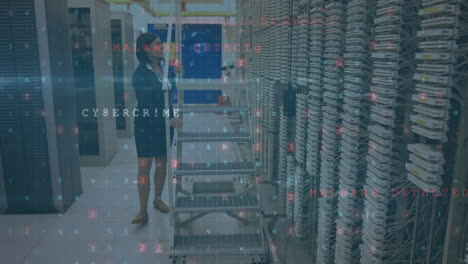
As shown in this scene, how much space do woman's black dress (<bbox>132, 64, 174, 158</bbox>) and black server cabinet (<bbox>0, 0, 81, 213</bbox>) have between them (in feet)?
2.32

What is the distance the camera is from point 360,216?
1631mm

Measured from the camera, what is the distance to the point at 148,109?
2844 mm

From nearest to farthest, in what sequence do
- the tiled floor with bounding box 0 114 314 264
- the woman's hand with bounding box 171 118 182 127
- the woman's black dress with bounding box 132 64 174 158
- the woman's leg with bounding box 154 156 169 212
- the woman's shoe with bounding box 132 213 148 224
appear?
the tiled floor with bounding box 0 114 314 264
the woman's hand with bounding box 171 118 182 127
the woman's black dress with bounding box 132 64 174 158
the woman's shoe with bounding box 132 213 148 224
the woman's leg with bounding box 154 156 169 212

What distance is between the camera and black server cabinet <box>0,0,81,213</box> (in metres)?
2.84

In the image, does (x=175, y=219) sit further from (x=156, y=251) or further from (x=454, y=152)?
(x=454, y=152)

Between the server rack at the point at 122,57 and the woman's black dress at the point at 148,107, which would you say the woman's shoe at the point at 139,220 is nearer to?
the woman's black dress at the point at 148,107

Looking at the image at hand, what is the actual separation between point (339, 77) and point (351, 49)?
0.21m

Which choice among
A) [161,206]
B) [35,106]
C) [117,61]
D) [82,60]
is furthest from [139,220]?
[117,61]

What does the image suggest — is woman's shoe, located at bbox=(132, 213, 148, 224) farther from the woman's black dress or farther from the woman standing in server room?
the woman's black dress

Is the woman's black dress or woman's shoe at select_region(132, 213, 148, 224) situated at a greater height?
the woman's black dress

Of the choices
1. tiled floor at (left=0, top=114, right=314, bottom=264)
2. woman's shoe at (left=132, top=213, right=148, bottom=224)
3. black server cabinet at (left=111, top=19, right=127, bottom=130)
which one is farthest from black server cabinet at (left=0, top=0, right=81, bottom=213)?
black server cabinet at (left=111, top=19, right=127, bottom=130)

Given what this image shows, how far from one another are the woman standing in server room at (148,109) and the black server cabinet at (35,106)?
2.27ft

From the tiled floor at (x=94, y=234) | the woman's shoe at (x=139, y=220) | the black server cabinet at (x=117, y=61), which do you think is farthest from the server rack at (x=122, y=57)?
the woman's shoe at (x=139, y=220)

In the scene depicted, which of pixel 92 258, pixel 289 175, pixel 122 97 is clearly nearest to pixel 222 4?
pixel 122 97
